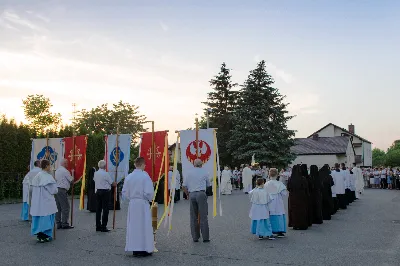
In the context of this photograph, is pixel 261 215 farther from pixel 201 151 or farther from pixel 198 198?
pixel 201 151

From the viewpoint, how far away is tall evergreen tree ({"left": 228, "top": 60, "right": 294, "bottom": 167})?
172 feet

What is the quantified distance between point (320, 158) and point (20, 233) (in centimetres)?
7548

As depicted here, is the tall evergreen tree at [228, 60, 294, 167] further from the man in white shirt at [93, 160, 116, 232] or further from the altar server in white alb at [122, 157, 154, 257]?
the altar server in white alb at [122, 157, 154, 257]

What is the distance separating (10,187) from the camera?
26.3 metres

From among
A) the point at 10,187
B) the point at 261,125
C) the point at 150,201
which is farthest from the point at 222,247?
the point at 261,125

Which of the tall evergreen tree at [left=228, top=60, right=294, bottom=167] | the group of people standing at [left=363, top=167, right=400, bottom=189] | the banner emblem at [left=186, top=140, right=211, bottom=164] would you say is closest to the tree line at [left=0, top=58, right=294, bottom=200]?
the tall evergreen tree at [left=228, top=60, right=294, bottom=167]

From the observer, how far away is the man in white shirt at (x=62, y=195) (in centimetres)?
1409

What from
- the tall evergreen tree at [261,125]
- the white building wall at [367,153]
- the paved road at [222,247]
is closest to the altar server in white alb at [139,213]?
the paved road at [222,247]

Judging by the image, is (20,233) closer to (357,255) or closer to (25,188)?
(25,188)

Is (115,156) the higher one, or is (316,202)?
(115,156)

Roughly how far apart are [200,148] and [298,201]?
3.49m

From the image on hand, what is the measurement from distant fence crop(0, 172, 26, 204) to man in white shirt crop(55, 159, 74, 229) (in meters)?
12.5

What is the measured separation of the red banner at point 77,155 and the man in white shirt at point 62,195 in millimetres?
1582

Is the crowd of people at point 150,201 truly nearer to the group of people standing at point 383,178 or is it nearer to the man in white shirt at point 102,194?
the man in white shirt at point 102,194
